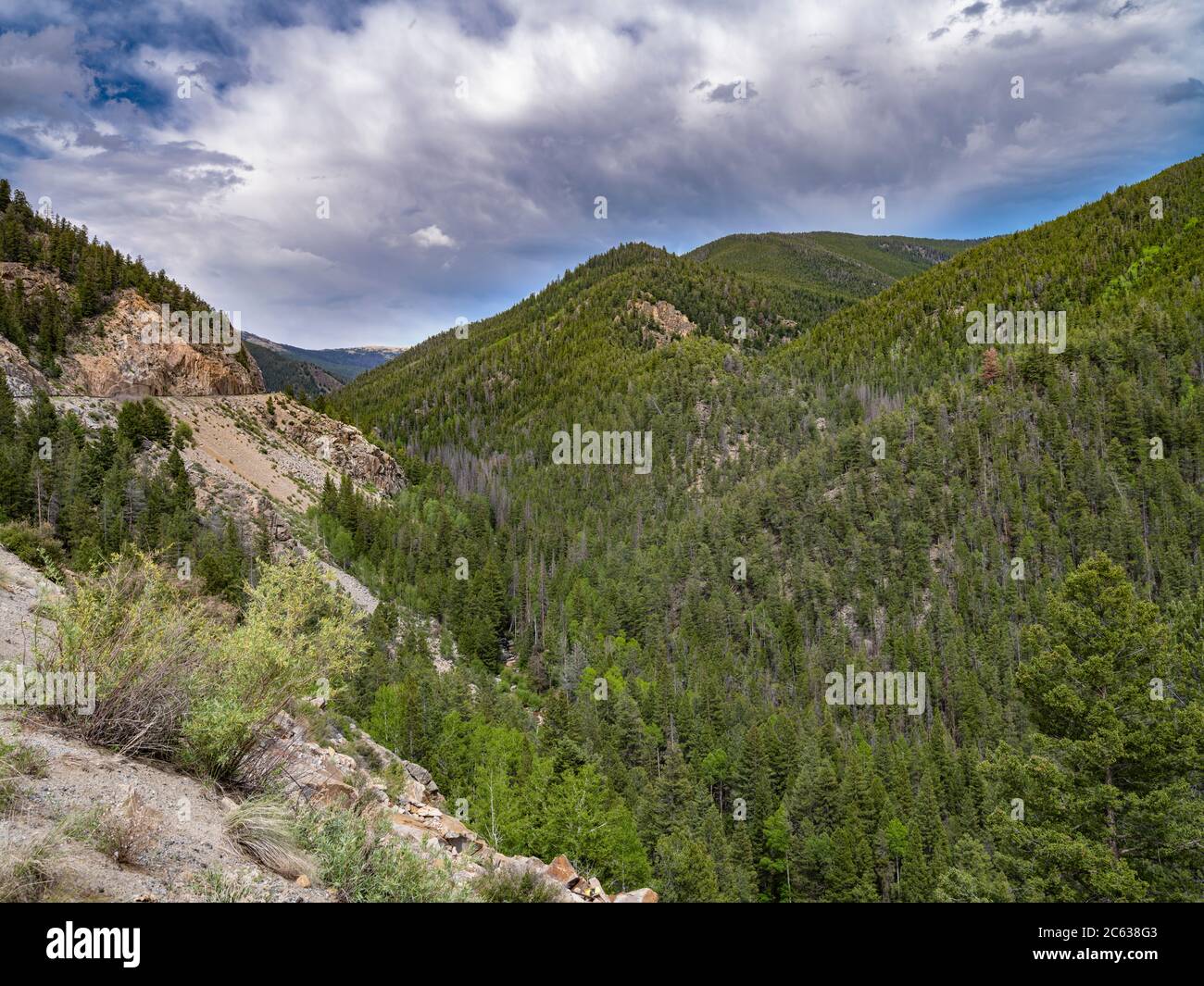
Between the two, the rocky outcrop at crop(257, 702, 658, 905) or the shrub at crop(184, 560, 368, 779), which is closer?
the shrub at crop(184, 560, 368, 779)

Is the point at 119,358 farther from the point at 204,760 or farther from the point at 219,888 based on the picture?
the point at 219,888

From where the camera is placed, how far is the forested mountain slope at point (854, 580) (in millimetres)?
16125

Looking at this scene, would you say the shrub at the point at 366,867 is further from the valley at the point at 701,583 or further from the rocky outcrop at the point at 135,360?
the rocky outcrop at the point at 135,360

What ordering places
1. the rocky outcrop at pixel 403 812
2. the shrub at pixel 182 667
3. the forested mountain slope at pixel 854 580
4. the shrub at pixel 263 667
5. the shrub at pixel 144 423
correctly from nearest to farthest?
the shrub at pixel 182 667, the shrub at pixel 263 667, the rocky outcrop at pixel 403 812, the forested mountain slope at pixel 854 580, the shrub at pixel 144 423

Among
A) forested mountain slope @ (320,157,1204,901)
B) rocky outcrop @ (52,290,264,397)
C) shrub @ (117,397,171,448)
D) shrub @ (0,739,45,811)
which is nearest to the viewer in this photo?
shrub @ (0,739,45,811)

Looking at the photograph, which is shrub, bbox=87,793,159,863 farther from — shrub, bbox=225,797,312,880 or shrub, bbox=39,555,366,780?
shrub, bbox=39,555,366,780

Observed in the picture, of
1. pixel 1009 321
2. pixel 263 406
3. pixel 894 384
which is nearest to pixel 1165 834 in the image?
pixel 263 406

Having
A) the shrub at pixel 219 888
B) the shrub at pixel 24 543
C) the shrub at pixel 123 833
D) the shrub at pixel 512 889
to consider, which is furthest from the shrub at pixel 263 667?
the shrub at pixel 24 543

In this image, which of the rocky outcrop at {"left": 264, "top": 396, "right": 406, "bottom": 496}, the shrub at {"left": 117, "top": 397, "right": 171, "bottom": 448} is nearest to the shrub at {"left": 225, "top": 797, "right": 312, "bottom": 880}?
the shrub at {"left": 117, "top": 397, "right": 171, "bottom": 448}

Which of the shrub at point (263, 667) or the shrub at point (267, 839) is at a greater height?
the shrub at point (263, 667)

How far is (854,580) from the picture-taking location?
327ft

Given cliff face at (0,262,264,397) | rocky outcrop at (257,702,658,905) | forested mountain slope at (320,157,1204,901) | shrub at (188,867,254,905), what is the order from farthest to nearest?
cliff face at (0,262,264,397)
forested mountain slope at (320,157,1204,901)
rocky outcrop at (257,702,658,905)
shrub at (188,867,254,905)

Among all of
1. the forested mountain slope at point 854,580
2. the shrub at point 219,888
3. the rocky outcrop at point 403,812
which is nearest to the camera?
the shrub at point 219,888

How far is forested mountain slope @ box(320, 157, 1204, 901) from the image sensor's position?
16.1 m
